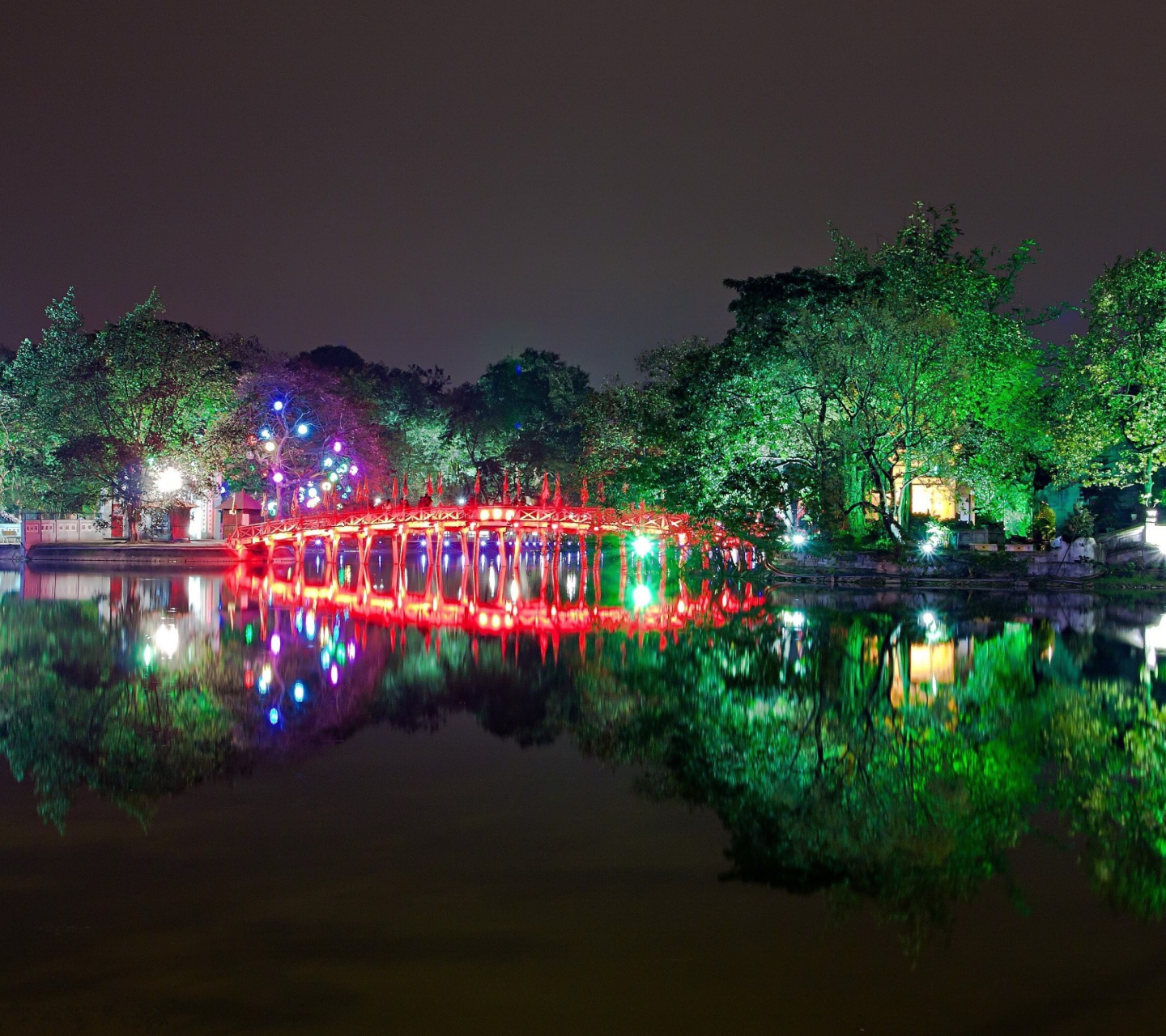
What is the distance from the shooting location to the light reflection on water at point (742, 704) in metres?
7.60

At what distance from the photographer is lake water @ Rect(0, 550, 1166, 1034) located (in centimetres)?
526

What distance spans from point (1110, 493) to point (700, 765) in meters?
31.3

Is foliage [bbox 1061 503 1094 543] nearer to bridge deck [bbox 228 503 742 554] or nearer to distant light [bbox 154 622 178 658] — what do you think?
bridge deck [bbox 228 503 742 554]

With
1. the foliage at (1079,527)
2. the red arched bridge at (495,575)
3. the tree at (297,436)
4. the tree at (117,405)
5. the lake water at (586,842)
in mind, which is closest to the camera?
the lake water at (586,842)

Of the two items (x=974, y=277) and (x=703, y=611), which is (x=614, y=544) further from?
(x=703, y=611)

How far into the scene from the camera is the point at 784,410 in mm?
27703

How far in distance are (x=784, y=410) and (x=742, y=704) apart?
1648 centimetres

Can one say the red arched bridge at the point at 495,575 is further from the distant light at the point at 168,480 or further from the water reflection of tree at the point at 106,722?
the water reflection of tree at the point at 106,722

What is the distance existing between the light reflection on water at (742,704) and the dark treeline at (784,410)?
5.58 metres

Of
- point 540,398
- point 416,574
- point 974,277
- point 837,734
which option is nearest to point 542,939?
point 837,734

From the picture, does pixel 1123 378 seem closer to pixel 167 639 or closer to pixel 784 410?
pixel 784 410

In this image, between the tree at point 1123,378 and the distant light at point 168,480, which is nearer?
the tree at point 1123,378

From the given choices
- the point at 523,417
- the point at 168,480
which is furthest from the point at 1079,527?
the point at 523,417

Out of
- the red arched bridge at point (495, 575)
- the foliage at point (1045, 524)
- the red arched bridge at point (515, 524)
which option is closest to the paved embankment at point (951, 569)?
the red arched bridge at point (495, 575)
